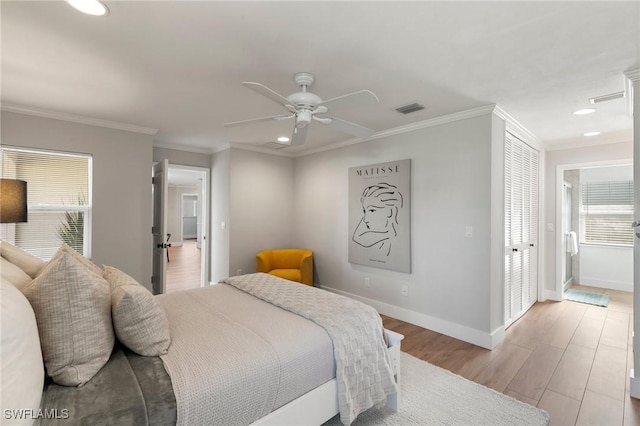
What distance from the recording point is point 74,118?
10.7 feet

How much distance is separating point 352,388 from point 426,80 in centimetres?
228

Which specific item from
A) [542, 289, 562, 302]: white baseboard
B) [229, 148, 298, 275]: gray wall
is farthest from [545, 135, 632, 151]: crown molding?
[229, 148, 298, 275]: gray wall

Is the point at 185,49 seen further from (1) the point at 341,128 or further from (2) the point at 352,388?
(2) the point at 352,388

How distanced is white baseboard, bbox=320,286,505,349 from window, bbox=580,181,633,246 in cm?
402

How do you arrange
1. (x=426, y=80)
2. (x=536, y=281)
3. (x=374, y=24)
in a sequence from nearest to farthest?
(x=374, y=24) → (x=426, y=80) → (x=536, y=281)

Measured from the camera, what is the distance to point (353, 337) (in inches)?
69.5

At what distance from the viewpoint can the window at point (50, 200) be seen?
3068 millimetres

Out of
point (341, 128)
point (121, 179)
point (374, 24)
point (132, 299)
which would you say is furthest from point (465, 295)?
point (121, 179)

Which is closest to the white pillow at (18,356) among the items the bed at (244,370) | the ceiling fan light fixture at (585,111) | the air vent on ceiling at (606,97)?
the bed at (244,370)

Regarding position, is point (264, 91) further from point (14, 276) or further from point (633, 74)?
point (633, 74)

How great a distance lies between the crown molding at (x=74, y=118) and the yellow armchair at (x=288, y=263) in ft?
7.58

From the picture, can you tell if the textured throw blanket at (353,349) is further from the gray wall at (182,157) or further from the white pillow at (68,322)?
the gray wall at (182,157)

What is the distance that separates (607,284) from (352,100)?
619 cm

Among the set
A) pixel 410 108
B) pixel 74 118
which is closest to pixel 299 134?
pixel 410 108
